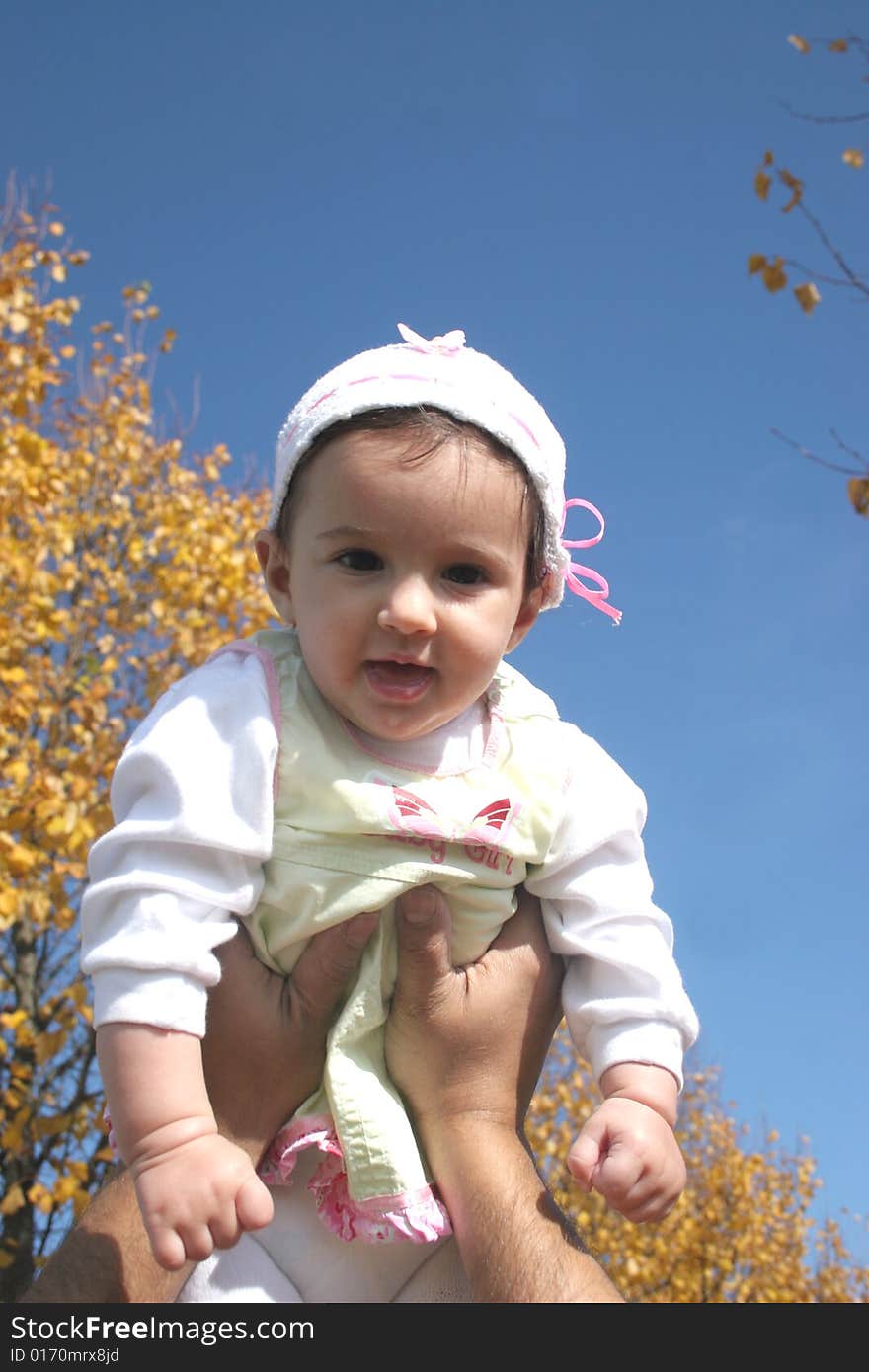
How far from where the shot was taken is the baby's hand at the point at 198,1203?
5.22 feet

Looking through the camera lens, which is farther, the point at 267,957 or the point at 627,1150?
the point at 267,957

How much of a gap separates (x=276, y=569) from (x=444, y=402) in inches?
17.3

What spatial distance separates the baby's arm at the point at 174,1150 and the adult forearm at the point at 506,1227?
14.8 inches

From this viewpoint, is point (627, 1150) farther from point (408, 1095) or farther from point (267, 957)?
point (267, 957)

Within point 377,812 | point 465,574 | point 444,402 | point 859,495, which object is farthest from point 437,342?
→ point 859,495

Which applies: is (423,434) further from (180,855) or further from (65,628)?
(65,628)

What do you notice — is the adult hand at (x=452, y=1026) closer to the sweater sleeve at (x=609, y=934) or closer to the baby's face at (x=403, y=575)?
the sweater sleeve at (x=609, y=934)

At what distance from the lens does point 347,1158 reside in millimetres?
1839

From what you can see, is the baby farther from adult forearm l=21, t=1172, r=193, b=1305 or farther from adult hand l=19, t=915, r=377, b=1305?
adult forearm l=21, t=1172, r=193, b=1305

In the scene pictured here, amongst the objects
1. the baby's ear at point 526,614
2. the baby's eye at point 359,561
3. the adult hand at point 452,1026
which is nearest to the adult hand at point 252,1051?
the adult hand at point 452,1026

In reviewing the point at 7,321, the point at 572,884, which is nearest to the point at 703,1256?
the point at 7,321

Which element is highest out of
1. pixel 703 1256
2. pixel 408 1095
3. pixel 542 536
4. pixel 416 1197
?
pixel 542 536
